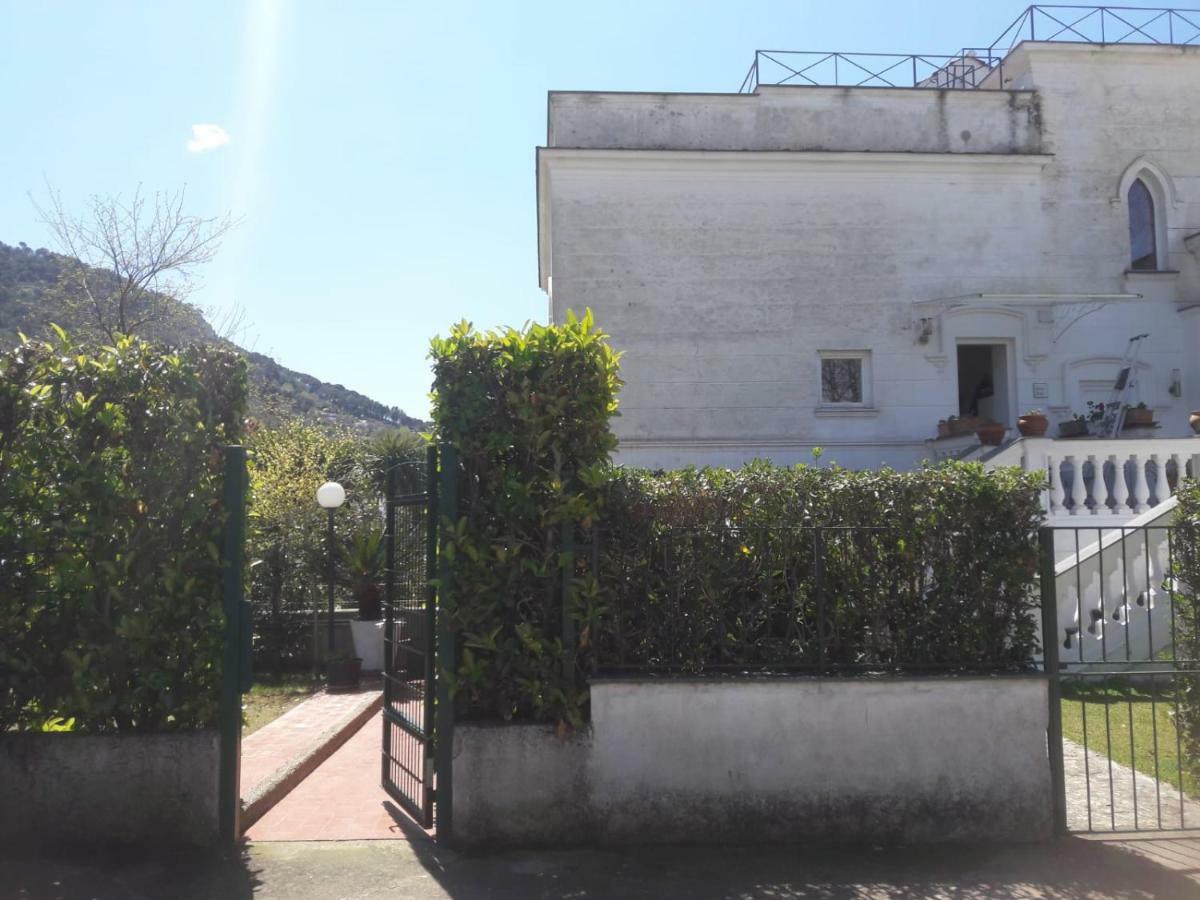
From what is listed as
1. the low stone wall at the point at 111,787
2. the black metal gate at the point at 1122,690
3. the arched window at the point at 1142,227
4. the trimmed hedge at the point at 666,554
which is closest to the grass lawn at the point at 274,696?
the low stone wall at the point at 111,787

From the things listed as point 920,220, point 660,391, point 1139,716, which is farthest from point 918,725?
point 920,220

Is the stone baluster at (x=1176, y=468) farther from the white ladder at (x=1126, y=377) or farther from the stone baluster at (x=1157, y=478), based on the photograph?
the white ladder at (x=1126, y=377)

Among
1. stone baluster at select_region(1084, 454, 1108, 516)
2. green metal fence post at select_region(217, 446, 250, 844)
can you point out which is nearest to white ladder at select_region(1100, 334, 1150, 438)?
stone baluster at select_region(1084, 454, 1108, 516)

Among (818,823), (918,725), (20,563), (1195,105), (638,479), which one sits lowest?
(818,823)

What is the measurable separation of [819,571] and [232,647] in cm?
368

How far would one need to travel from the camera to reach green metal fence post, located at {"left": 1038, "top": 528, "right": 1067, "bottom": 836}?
20.1 feet

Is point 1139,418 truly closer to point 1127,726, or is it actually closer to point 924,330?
point 924,330

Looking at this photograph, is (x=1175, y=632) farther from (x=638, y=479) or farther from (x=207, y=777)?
(x=207, y=777)

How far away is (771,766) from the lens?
607cm

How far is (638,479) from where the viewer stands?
6.38m

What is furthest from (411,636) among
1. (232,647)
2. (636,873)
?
(636,873)

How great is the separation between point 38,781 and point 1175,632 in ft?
23.7

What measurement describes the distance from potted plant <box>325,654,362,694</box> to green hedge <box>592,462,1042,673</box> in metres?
7.74

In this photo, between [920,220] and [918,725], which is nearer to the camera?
[918,725]
